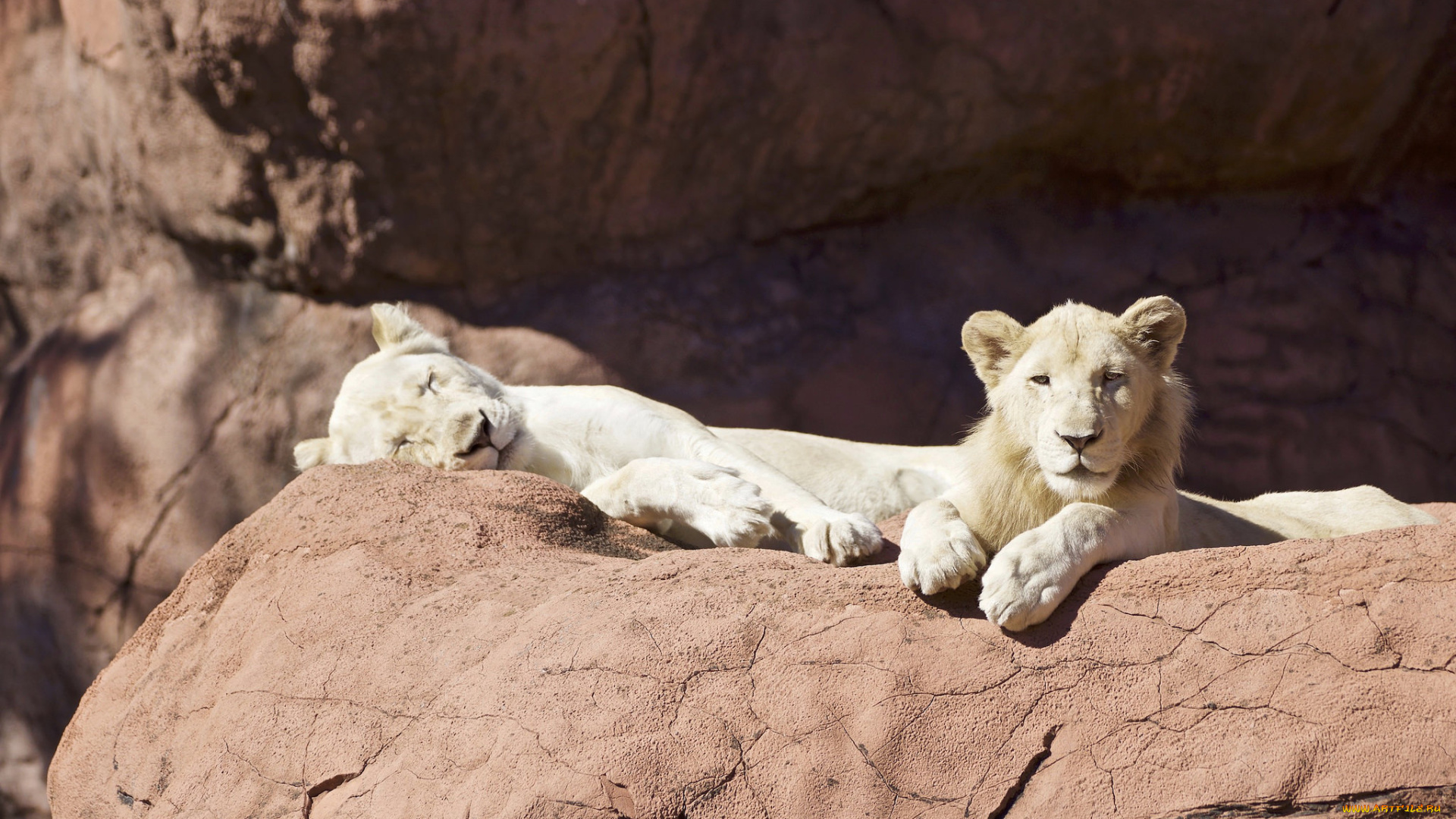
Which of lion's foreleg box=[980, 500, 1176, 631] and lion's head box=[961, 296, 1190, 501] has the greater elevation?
lion's head box=[961, 296, 1190, 501]

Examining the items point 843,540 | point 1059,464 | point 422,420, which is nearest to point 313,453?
point 422,420

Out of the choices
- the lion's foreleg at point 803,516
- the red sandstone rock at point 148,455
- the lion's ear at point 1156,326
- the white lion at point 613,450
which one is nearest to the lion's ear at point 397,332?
the white lion at point 613,450

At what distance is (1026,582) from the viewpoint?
227 cm

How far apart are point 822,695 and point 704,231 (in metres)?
4.39

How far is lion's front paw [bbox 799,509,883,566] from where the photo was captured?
3285 mm

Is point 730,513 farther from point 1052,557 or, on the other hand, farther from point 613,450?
point 1052,557

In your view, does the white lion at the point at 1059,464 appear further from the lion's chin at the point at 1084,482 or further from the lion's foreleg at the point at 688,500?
the lion's foreleg at the point at 688,500

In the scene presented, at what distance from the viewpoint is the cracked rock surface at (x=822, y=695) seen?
2.02 metres

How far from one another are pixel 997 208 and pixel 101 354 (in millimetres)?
5061

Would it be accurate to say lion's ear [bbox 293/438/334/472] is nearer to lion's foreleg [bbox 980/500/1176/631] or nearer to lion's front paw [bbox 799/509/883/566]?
lion's front paw [bbox 799/509/883/566]

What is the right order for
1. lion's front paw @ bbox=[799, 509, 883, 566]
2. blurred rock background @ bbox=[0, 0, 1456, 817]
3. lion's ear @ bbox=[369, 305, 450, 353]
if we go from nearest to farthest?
lion's front paw @ bbox=[799, 509, 883, 566], lion's ear @ bbox=[369, 305, 450, 353], blurred rock background @ bbox=[0, 0, 1456, 817]

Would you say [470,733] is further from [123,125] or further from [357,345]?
[123,125]

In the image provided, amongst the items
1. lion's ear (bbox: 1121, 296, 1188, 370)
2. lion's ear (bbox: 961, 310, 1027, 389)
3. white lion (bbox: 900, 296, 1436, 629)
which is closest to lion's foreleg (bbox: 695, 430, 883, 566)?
white lion (bbox: 900, 296, 1436, 629)

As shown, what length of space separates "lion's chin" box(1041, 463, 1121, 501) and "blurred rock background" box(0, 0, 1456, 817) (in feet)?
11.8
